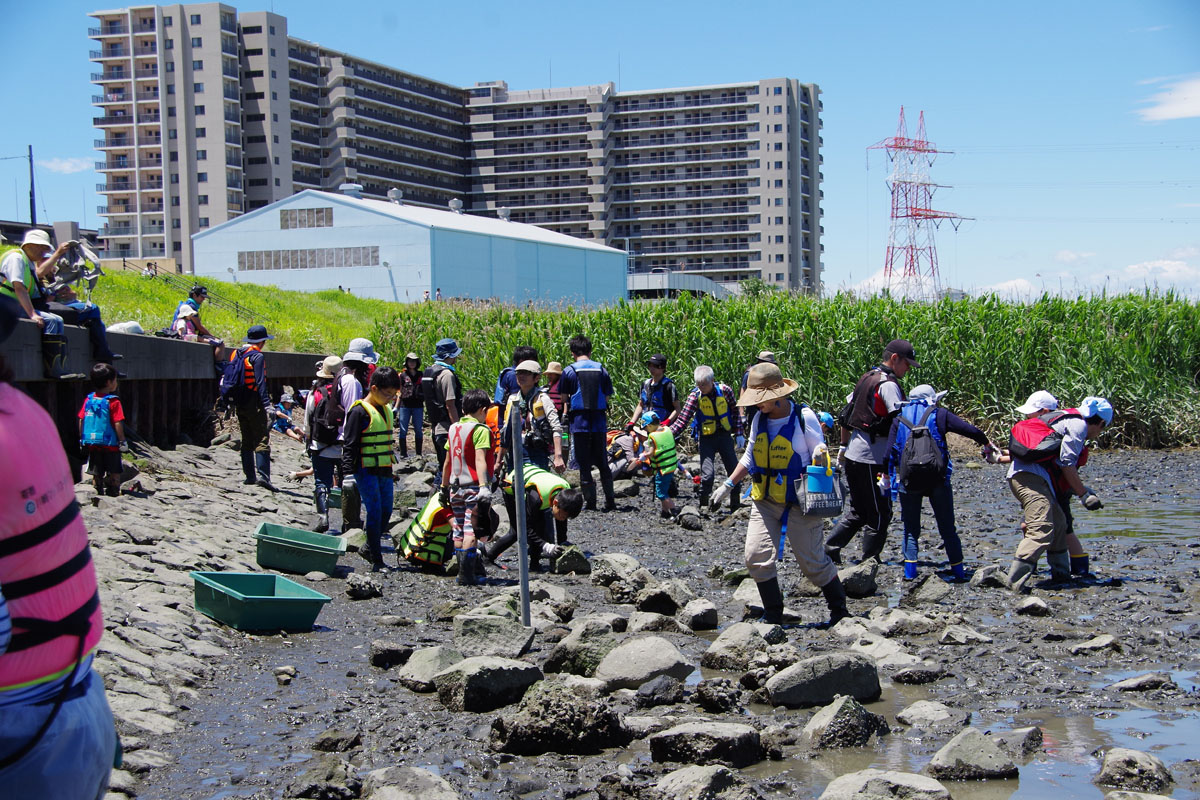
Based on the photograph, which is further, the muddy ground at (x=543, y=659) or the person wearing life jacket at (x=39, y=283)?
the person wearing life jacket at (x=39, y=283)

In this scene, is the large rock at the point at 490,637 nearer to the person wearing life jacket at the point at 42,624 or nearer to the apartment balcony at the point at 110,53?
the person wearing life jacket at the point at 42,624

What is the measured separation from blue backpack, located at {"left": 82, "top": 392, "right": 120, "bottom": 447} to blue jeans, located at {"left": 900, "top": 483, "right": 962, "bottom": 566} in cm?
779

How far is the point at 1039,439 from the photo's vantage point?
825 cm

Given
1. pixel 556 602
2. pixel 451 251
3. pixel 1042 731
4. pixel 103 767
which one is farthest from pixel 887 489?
pixel 451 251

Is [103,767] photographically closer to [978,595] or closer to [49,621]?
[49,621]

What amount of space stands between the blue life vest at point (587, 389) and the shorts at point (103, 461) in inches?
203

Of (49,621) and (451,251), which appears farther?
(451,251)

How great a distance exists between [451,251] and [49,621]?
61.7 meters

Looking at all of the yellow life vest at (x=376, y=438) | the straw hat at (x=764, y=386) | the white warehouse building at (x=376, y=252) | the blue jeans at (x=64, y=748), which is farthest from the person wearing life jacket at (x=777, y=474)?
the white warehouse building at (x=376, y=252)

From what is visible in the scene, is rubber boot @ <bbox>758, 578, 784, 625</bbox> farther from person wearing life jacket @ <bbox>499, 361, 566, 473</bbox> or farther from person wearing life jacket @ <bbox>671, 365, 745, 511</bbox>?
person wearing life jacket @ <bbox>671, 365, 745, 511</bbox>

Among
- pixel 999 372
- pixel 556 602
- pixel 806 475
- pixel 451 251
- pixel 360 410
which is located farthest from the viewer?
pixel 451 251

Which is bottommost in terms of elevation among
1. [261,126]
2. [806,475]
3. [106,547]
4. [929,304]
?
[106,547]

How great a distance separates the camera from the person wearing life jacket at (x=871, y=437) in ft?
29.7

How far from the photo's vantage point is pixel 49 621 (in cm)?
239
